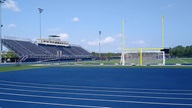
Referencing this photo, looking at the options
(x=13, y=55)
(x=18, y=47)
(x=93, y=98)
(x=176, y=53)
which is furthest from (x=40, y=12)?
(x=176, y=53)

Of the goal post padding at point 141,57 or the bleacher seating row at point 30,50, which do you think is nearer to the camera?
the goal post padding at point 141,57

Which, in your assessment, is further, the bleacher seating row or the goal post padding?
the bleacher seating row

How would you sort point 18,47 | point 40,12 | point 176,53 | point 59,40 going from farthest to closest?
point 176,53 → point 59,40 → point 40,12 → point 18,47

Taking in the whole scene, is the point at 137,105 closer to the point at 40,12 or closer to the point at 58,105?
the point at 58,105

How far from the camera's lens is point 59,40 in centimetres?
7725

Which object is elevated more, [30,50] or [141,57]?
[30,50]

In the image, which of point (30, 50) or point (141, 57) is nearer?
point (141, 57)

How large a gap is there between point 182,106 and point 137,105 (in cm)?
132

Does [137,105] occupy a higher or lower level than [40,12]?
lower

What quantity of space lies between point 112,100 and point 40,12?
56340 millimetres

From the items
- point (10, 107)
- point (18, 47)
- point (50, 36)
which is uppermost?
point (50, 36)

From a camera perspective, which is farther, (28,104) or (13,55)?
(13,55)

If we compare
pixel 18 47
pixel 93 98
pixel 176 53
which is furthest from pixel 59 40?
pixel 93 98

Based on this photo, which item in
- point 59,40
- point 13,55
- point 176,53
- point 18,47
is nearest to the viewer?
point 13,55
